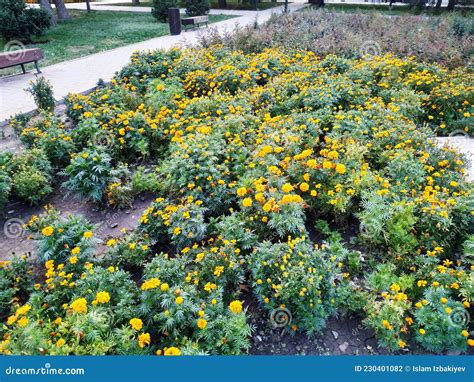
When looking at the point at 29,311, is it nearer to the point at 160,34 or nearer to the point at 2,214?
the point at 2,214

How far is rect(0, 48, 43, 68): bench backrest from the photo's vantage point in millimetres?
9070

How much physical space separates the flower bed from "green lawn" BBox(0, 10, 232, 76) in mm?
7880

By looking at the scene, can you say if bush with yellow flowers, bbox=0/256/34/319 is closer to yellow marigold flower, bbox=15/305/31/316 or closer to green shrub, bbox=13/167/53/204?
yellow marigold flower, bbox=15/305/31/316

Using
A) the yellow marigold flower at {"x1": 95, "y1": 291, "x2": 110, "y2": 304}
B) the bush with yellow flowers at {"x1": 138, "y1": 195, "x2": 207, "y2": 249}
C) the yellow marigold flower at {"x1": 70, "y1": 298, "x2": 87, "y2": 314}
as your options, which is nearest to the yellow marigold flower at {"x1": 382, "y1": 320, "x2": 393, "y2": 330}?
the bush with yellow flowers at {"x1": 138, "y1": 195, "x2": 207, "y2": 249}

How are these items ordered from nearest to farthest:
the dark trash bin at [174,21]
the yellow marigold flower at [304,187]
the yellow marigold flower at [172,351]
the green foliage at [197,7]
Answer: the yellow marigold flower at [172,351] → the yellow marigold flower at [304,187] → the dark trash bin at [174,21] → the green foliage at [197,7]

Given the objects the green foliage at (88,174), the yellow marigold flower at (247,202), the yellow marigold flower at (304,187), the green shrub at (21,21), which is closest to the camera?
the yellow marigold flower at (247,202)

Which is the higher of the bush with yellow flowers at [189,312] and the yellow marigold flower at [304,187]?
the yellow marigold flower at [304,187]

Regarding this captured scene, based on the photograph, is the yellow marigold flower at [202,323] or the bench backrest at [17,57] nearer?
the yellow marigold flower at [202,323]

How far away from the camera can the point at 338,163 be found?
165 inches

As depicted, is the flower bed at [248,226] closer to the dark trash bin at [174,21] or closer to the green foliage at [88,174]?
the green foliage at [88,174]

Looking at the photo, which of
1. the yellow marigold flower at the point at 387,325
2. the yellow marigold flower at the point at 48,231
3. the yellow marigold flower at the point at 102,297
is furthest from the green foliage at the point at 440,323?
the yellow marigold flower at the point at 48,231

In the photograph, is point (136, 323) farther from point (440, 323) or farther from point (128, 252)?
point (440, 323)

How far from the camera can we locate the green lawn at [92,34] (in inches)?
498

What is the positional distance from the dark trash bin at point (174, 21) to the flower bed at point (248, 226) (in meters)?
10.3
